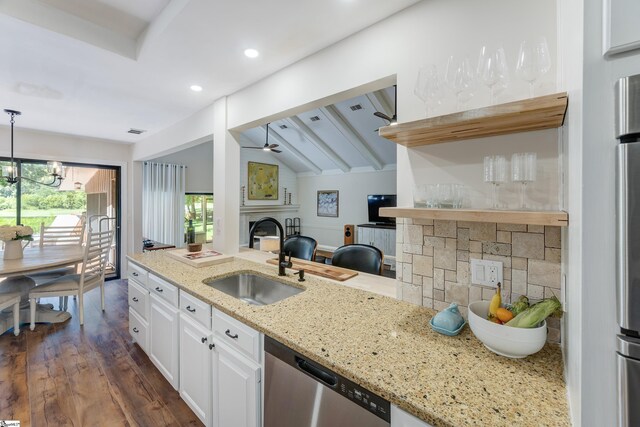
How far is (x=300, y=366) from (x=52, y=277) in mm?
4086

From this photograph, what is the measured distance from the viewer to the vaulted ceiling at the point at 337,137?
4.51 meters

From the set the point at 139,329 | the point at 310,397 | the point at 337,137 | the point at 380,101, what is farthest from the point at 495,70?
the point at 337,137

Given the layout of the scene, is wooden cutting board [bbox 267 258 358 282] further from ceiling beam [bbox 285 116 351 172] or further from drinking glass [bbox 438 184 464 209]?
ceiling beam [bbox 285 116 351 172]

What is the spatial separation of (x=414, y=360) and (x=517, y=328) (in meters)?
0.37

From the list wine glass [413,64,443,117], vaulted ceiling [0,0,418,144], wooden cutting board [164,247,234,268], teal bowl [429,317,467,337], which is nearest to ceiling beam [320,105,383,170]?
vaulted ceiling [0,0,418,144]

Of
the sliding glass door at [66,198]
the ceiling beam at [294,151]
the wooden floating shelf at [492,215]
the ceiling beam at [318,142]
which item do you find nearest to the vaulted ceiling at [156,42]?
the wooden floating shelf at [492,215]

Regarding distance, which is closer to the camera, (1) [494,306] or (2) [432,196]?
(1) [494,306]

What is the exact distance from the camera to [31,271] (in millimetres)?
2688

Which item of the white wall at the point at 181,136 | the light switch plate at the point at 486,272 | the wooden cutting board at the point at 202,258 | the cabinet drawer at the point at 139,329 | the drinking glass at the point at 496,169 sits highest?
the white wall at the point at 181,136

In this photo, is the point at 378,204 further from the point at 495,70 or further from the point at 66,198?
the point at 66,198

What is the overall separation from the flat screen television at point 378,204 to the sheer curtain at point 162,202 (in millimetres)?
4178

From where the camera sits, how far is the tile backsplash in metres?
1.08

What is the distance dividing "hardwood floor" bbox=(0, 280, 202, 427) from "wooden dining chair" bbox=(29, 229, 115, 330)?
1.17ft

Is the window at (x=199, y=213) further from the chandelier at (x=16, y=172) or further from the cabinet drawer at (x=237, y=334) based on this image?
the cabinet drawer at (x=237, y=334)
